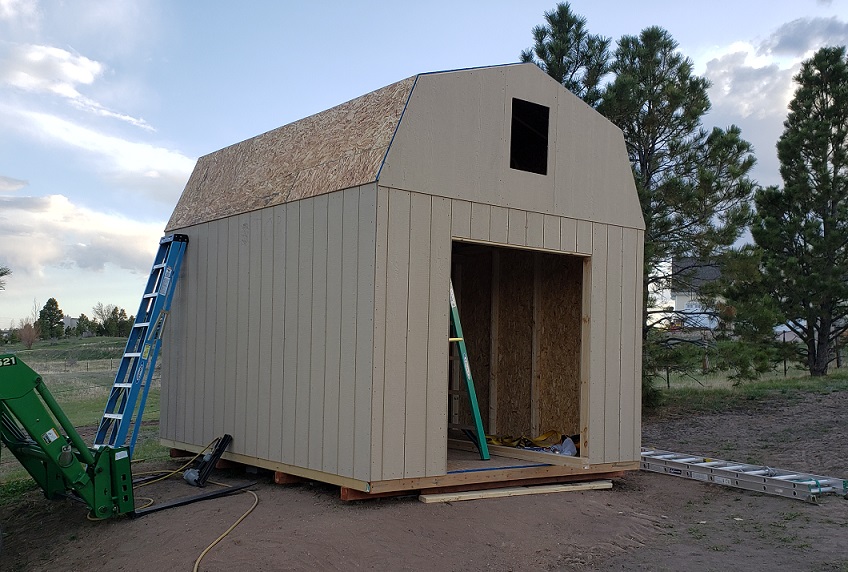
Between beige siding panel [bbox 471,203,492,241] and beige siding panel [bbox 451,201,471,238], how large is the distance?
47 mm

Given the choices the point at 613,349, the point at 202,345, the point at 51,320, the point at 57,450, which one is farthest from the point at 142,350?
the point at 51,320

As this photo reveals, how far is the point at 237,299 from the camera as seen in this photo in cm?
838

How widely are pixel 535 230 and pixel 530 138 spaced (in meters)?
1.55

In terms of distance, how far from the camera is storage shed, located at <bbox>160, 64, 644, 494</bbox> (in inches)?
262

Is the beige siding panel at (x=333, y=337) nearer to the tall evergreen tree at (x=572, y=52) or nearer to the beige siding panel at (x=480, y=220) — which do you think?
the beige siding panel at (x=480, y=220)

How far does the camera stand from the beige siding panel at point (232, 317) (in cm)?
833

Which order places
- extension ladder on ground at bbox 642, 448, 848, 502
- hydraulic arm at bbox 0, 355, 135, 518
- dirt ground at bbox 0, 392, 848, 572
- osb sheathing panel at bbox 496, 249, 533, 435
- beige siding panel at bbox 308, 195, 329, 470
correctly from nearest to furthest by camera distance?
dirt ground at bbox 0, 392, 848, 572 < hydraulic arm at bbox 0, 355, 135, 518 < beige siding panel at bbox 308, 195, 329, 470 < extension ladder on ground at bbox 642, 448, 848, 502 < osb sheathing panel at bbox 496, 249, 533, 435

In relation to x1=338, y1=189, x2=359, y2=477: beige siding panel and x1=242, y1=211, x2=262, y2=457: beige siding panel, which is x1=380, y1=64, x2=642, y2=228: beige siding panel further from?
x1=242, y1=211, x2=262, y2=457: beige siding panel

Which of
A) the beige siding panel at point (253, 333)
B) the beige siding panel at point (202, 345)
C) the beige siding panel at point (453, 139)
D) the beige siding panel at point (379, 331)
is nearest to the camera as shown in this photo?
the beige siding panel at point (379, 331)

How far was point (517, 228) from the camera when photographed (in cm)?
747

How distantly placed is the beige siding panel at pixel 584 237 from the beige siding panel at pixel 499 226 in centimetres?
101

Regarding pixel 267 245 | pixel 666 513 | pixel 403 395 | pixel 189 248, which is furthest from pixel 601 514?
pixel 189 248

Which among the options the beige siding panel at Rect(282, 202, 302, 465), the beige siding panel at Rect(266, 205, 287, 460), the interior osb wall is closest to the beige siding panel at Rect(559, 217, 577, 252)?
the interior osb wall

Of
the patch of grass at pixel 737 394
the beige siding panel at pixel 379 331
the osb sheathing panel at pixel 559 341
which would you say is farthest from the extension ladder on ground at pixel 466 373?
the patch of grass at pixel 737 394
